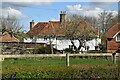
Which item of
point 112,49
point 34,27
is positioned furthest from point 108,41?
point 34,27

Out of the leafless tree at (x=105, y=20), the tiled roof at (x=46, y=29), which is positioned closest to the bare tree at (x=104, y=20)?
the leafless tree at (x=105, y=20)

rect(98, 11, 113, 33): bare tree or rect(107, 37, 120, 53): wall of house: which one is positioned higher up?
rect(98, 11, 113, 33): bare tree

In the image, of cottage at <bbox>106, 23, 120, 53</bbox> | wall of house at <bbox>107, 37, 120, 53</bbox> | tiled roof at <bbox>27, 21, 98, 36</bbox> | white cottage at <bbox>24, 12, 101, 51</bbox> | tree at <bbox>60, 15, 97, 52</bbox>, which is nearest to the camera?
tree at <bbox>60, 15, 97, 52</bbox>

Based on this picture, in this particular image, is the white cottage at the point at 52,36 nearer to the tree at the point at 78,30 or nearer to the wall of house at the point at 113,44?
the tree at the point at 78,30

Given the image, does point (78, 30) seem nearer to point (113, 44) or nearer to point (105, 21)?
point (113, 44)

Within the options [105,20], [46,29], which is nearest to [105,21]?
[105,20]

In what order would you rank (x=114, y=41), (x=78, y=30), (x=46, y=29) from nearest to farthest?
(x=78, y=30) < (x=114, y=41) < (x=46, y=29)

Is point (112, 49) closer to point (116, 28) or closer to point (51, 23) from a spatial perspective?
point (116, 28)

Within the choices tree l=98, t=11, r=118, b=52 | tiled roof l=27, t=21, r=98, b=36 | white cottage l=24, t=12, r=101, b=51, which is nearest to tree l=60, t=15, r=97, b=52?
tiled roof l=27, t=21, r=98, b=36

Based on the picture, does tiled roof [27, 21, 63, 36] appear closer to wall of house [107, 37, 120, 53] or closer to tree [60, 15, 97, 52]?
tree [60, 15, 97, 52]

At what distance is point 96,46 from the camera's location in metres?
48.2

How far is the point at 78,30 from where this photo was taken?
3609cm

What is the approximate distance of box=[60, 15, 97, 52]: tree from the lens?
118 feet

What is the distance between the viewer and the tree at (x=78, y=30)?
35906 millimetres
